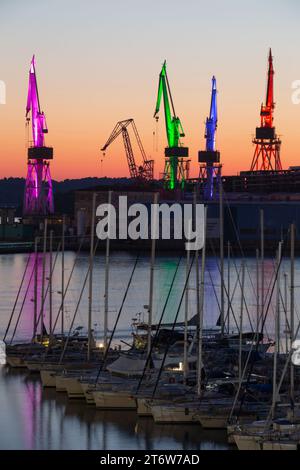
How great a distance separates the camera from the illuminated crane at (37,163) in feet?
186

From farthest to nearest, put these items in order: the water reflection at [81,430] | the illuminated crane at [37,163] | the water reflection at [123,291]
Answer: the illuminated crane at [37,163], the water reflection at [123,291], the water reflection at [81,430]

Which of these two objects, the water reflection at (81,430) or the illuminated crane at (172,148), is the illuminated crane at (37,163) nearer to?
the illuminated crane at (172,148)

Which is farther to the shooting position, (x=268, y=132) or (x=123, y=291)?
(x=268, y=132)

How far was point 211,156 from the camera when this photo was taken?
6400 centimetres

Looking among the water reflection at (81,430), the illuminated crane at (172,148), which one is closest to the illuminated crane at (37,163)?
the illuminated crane at (172,148)

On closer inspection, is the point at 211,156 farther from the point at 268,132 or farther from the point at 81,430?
the point at 81,430

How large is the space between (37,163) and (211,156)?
8552mm

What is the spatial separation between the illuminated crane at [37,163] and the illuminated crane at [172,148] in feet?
15.5

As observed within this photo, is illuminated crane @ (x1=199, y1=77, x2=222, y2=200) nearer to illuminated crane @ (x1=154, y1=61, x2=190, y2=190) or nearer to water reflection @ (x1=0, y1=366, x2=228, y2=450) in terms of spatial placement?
illuminated crane @ (x1=154, y1=61, x2=190, y2=190)

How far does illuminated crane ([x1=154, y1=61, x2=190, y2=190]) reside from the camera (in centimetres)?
5919

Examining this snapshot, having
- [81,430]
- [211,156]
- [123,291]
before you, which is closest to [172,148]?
[211,156]

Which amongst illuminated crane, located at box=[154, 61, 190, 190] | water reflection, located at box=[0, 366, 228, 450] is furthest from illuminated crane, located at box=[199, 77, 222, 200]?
water reflection, located at box=[0, 366, 228, 450]

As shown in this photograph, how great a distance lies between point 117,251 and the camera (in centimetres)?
5434
